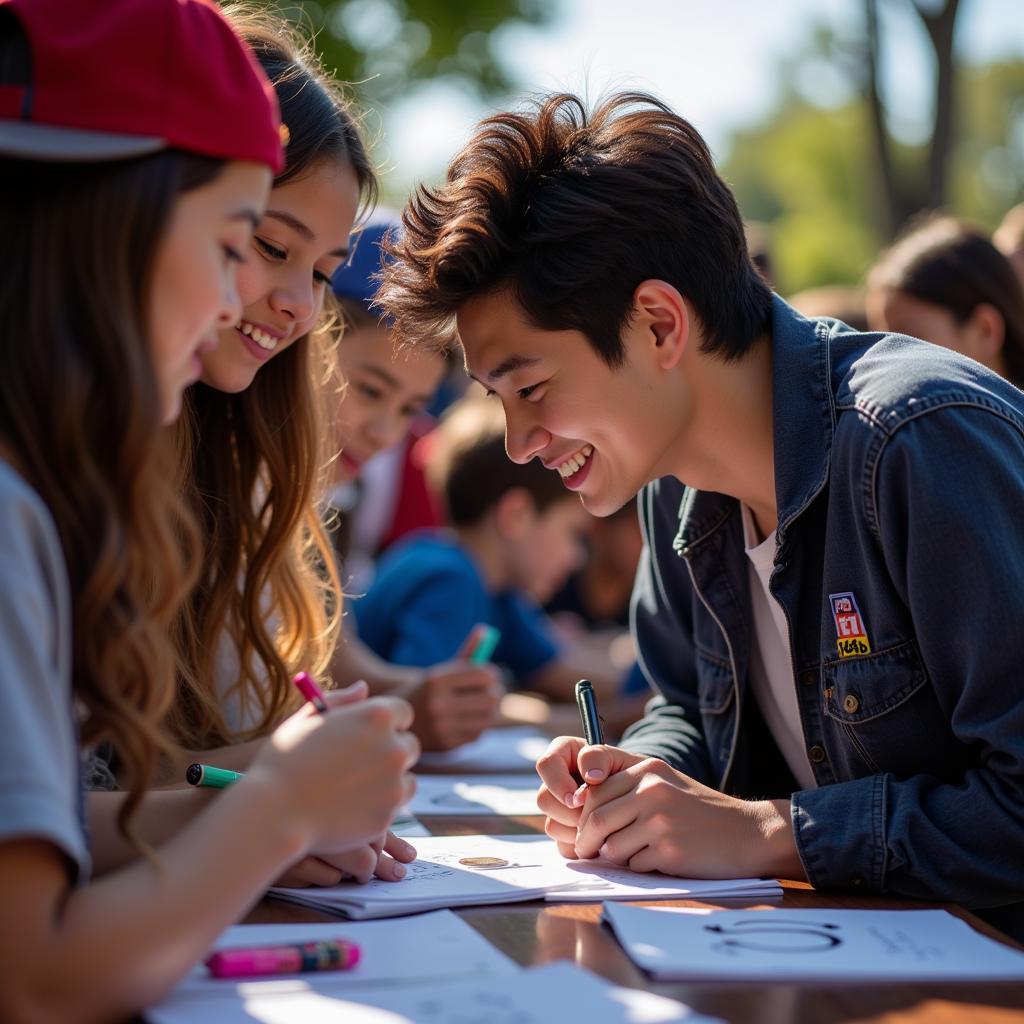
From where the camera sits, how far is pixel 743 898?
1.36m

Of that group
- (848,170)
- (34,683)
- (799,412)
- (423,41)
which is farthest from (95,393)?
(848,170)

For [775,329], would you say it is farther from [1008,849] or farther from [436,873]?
[436,873]

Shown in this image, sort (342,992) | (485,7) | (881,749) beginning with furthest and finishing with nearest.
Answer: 1. (485,7)
2. (881,749)
3. (342,992)

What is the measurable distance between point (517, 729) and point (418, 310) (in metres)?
1.30

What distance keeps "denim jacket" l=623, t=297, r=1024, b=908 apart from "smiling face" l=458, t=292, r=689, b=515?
0.18 meters

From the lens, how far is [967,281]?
10.8 ft

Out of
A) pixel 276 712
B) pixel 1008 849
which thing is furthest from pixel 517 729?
pixel 1008 849

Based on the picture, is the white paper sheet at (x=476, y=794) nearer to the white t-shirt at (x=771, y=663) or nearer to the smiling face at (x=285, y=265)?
the white t-shirt at (x=771, y=663)

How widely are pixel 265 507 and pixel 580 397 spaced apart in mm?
533

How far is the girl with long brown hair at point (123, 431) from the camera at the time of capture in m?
0.96

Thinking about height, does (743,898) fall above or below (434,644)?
above

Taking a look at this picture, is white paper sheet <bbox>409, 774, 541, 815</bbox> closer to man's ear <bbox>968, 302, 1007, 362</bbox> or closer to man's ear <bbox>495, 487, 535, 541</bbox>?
man's ear <bbox>495, 487, 535, 541</bbox>

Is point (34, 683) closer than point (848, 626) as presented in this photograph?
Yes

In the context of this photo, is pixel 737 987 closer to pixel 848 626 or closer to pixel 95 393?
pixel 848 626
